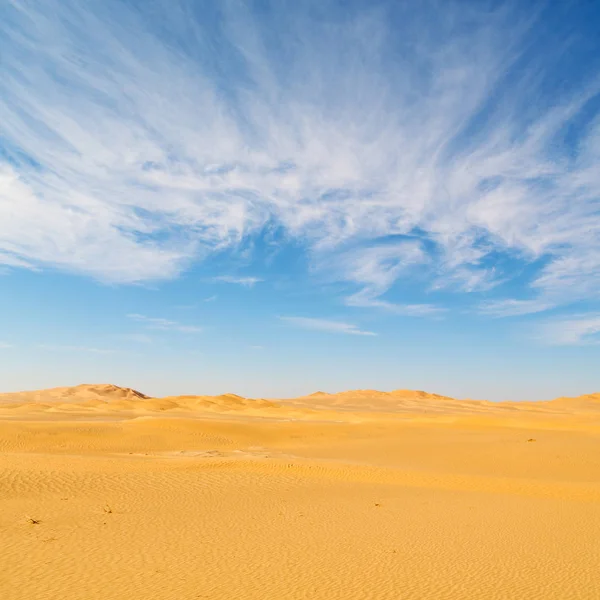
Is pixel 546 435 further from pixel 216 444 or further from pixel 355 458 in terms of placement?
pixel 216 444

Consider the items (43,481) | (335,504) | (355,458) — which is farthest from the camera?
(355,458)

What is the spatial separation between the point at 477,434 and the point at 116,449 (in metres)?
23.9

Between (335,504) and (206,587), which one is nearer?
(206,587)

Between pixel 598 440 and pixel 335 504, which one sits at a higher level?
pixel 598 440

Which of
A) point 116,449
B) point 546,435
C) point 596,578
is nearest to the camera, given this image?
point 596,578

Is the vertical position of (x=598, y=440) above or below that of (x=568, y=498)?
above

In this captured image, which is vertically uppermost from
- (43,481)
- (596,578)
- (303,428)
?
(303,428)

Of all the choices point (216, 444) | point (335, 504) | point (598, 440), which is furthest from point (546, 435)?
point (335, 504)

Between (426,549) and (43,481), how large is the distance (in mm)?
11647

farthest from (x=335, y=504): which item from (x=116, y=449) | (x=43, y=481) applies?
(x=116, y=449)

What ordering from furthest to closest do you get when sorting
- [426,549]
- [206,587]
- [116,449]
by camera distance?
[116,449] → [426,549] → [206,587]

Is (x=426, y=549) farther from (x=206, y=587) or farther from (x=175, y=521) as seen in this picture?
(x=175, y=521)

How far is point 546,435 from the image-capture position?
32.5 metres

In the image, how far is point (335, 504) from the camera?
13281mm
